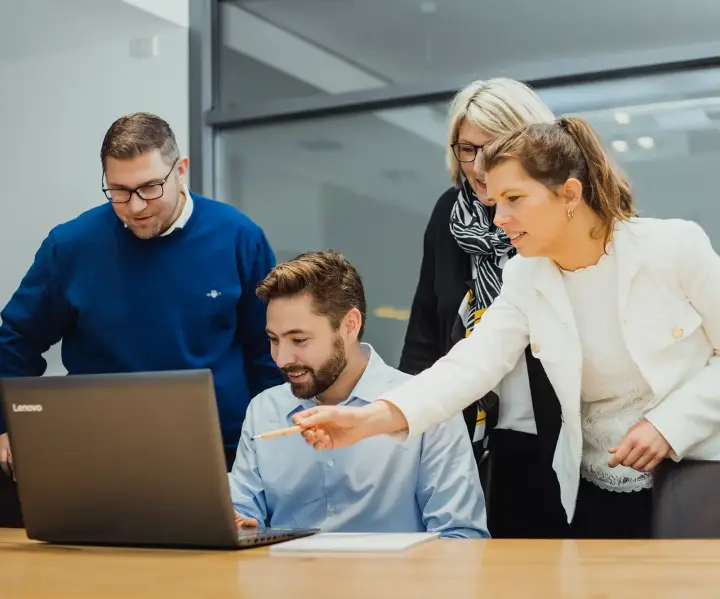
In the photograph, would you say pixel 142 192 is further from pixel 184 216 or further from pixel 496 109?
pixel 496 109

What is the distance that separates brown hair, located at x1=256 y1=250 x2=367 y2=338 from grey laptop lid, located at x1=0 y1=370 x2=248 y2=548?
0.76 m

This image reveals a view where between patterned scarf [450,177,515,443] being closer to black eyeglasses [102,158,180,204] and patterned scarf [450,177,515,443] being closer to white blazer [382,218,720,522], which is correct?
white blazer [382,218,720,522]

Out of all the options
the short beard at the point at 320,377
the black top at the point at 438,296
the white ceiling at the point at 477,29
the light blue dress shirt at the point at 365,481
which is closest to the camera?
the light blue dress shirt at the point at 365,481

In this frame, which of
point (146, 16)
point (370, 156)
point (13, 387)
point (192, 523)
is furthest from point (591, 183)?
point (146, 16)

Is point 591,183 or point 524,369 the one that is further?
point 524,369

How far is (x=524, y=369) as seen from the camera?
2389 millimetres

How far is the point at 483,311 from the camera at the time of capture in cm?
249

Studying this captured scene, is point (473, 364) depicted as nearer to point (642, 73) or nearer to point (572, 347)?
point (572, 347)

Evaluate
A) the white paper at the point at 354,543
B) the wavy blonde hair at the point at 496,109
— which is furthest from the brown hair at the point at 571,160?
the white paper at the point at 354,543

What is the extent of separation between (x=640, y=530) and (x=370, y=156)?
2203 mm

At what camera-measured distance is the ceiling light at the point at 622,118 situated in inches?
140

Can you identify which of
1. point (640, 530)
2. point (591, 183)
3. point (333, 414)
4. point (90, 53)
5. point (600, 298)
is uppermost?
point (90, 53)

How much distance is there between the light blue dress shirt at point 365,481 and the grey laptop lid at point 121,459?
1.61 feet

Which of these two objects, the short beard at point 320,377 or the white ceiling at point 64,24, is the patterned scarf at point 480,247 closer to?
the short beard at point 320,377
